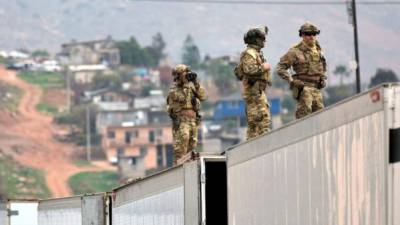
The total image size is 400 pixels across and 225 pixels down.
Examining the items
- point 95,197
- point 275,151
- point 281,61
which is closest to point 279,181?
point 275,151

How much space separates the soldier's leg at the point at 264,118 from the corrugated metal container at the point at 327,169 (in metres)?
3.43

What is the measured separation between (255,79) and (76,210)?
11.1 feet

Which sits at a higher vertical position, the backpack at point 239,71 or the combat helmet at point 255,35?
the combat helmet at point 255,35

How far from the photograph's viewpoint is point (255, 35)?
19594mm

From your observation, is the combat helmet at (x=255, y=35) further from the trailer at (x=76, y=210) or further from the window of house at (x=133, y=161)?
the window of house at (x=133, y=161)

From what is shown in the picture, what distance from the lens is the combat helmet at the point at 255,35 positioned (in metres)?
19.5

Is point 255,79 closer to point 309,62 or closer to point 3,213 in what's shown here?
point 309,62

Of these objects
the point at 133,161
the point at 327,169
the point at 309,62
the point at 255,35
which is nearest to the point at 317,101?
the point at 309,62

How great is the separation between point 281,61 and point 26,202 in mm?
6062

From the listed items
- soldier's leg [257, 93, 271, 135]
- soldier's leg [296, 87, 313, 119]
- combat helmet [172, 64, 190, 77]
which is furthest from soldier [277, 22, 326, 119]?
combat helmet [172, 64, 190, 77]

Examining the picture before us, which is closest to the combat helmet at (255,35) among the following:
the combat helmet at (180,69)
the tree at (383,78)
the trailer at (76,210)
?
the trailer at (76,210)

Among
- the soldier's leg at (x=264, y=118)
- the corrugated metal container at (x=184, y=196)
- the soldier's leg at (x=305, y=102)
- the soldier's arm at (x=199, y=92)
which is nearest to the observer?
the corrugated metal container at (x=184, y=196)

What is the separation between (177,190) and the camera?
17.4m

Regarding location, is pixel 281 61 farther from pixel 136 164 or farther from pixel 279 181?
pixel 136 164
